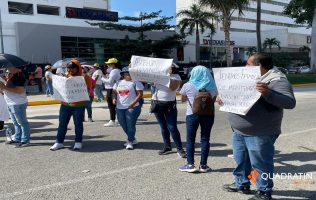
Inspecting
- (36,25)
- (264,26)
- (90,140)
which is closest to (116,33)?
(36,25)

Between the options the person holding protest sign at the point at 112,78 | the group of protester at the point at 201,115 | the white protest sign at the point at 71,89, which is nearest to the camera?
the group of protester at the point at 201,115

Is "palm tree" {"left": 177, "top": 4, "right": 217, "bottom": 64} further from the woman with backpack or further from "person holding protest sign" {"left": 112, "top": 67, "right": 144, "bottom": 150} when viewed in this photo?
the woman with backpack

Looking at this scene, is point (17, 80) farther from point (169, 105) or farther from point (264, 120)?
point (264, 120)

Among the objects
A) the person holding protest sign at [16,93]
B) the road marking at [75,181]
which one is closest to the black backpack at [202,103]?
the road marking at [75,181]

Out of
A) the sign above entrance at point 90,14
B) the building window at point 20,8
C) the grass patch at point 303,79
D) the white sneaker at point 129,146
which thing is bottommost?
the white sneaker at point 129,146

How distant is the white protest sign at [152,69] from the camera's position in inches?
244

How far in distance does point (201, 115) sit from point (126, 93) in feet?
7.18

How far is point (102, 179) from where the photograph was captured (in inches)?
204

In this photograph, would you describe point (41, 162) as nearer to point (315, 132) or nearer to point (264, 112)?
point (264, 112)

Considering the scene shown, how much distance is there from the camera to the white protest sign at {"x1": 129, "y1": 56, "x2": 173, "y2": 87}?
620cm

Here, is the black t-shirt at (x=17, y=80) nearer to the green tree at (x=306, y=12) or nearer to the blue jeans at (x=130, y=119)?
the blue jeans at (x=130, y=119)

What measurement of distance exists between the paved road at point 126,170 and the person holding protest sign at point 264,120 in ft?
1.94

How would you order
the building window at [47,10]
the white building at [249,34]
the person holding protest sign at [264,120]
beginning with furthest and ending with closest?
the white building at [249,34] < the building window at [47,10] < the person holding protest sign at [264,120]

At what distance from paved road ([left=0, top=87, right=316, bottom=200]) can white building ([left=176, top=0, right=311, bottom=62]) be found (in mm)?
32652
